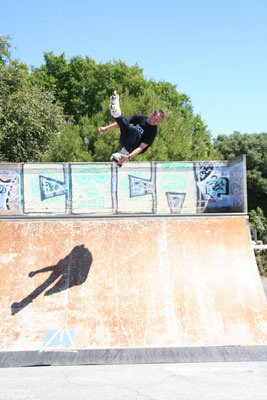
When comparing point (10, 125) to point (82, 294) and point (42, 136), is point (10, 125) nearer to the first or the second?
point (42, 136)

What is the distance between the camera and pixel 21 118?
23688 mm

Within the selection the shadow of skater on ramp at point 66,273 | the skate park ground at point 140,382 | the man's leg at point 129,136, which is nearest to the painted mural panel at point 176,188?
the shadow of skater on ramp at point 66,273

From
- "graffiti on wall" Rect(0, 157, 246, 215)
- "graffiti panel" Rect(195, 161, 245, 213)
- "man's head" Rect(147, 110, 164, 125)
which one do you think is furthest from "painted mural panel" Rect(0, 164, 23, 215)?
"man's head" Rect(147, 110, 164, 125)

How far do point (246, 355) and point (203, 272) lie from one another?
234 centimetres

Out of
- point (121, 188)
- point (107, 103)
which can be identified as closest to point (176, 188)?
point (121, 188)

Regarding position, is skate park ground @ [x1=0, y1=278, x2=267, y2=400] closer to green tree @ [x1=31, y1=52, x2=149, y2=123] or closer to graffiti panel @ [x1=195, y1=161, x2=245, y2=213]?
graffiti panel @ [x1=195, y1=161, x2=245, y2=213]

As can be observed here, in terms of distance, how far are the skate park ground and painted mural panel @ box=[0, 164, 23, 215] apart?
7.29 meters

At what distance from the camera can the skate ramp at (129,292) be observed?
7.59 metres

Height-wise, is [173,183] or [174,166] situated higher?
[174,166]

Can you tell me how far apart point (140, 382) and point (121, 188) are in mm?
8282

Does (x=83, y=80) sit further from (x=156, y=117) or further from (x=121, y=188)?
(x=156, y=117)

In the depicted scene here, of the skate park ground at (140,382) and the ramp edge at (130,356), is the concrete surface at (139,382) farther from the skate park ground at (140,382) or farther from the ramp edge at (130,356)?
the ramp edge at (130,356)

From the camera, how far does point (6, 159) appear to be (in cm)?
2458

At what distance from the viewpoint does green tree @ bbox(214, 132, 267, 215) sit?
3994 centimetres
